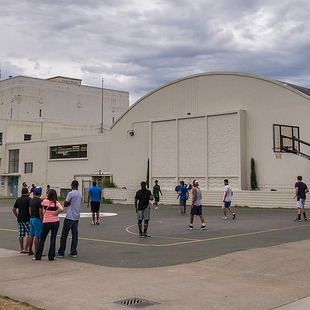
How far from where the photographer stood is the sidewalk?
273 inches

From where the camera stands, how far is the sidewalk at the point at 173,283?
6922mm

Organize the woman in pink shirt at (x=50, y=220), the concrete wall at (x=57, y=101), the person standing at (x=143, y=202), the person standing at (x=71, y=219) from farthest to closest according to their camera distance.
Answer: the concrete wall at (x=57, y=101) < the person standing at (x=143, y=202) < the person standing at (x=71, y=219) < the woman in pink shirt at (x=50, y=220)

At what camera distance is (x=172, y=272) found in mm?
9180

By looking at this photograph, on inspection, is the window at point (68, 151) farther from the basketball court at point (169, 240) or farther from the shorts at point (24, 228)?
the shorts at point (24, 228)

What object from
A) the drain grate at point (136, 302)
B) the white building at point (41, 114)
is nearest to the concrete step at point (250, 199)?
the white building at point (41, 114)

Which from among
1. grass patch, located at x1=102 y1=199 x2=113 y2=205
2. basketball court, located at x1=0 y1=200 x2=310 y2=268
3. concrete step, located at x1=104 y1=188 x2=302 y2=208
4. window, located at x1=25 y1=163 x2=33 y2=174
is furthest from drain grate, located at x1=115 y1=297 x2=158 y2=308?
window, located at x1=25 y1=163 x2=33 y2=174

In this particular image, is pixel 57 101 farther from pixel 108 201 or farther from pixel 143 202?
pixel 143 202

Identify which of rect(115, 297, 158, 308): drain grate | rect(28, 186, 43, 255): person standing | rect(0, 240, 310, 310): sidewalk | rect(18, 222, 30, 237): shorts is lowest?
rect(115, 297, 158, 308): drain grate

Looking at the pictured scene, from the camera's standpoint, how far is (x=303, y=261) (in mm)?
10289

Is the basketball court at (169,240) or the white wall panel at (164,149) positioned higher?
the white wall panel at (164,149)

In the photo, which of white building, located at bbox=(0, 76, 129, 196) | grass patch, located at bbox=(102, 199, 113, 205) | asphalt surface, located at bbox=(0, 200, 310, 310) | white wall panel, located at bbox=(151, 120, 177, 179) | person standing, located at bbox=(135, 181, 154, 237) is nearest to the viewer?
asphalt surface, located at bbox=(0, 200, 310, 310)

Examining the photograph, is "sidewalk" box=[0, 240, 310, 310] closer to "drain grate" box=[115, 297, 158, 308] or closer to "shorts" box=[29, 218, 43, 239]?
"drain grate" box=[115, 297, 158, 308]

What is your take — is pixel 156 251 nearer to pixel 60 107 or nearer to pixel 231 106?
pixel 231 106

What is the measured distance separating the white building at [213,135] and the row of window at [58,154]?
14.5 ft
